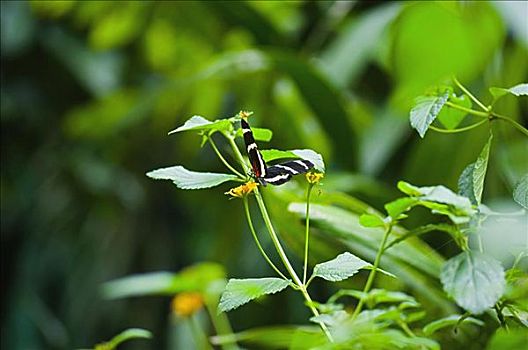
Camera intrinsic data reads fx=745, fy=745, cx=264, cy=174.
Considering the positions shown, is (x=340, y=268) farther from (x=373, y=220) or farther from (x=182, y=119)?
(x=182, y=119)

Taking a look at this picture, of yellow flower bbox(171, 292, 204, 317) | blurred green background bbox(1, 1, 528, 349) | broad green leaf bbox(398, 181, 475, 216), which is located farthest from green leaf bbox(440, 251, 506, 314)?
blurred green background bbox(1, 1, 528, 349)

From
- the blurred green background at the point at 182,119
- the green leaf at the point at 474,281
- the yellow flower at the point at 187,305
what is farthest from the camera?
the blurred green background at the point at 182,119

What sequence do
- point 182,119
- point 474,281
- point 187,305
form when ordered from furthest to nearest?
point 182,119 < point 187,305 < point 474,281

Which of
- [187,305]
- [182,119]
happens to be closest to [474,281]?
[187,305]

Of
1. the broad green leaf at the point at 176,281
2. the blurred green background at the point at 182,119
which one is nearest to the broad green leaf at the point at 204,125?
the broad green leaf at the point at 176,281

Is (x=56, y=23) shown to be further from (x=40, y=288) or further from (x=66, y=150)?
(x=40, y=288)

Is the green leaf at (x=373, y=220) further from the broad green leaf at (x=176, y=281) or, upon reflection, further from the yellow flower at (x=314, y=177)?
the broad green leaf at (x=176, y=281)

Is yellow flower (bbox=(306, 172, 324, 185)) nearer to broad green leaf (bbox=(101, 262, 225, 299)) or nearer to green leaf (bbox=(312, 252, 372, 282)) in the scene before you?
green leaf (bbox=(312, 252, 372, 282))
